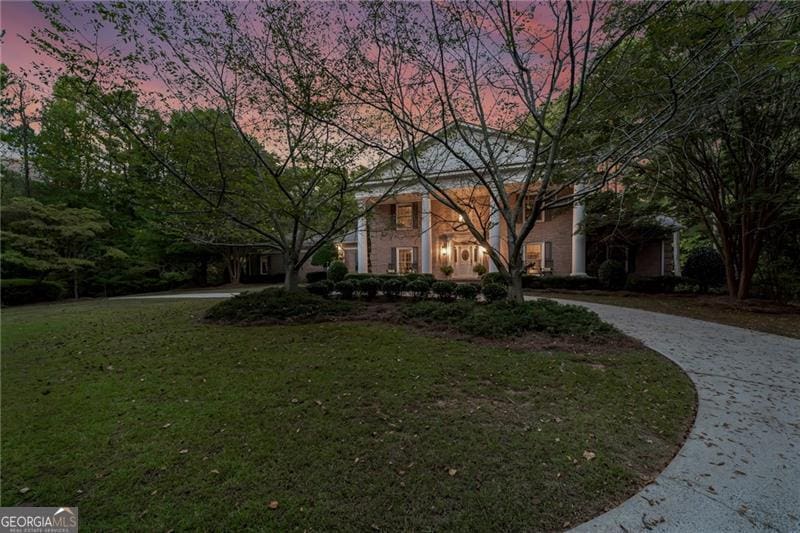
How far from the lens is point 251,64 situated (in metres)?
6.50

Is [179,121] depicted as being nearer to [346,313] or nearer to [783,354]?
[346,313]

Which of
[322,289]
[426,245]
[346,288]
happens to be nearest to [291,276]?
[322,289]

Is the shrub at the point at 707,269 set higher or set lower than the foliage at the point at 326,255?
lower

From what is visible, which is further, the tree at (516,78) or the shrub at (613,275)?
the shrub at (613,275)

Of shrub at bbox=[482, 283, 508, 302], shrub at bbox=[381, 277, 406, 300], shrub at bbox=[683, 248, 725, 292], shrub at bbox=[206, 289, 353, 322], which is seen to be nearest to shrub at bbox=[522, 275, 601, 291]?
shrub at bbox=[683, 248, 725, 292]

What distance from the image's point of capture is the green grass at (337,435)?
2094 millimetres

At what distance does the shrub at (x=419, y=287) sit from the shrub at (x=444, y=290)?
573 mm

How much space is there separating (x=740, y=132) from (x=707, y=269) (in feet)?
26.3

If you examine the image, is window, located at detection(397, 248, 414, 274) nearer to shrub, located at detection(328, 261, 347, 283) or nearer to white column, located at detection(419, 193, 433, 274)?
white column, located at detection(419, 193, 433, 274)

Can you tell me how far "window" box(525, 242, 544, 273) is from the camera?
18.0 meters

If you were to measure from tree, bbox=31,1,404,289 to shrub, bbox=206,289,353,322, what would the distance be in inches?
79.7

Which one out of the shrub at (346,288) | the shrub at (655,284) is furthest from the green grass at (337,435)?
the shrub at (655,284)

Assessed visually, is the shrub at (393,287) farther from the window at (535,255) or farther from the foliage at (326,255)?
the foliage at (326,255)

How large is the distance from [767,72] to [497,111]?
441cm
